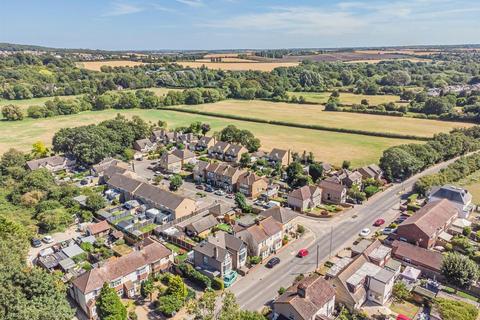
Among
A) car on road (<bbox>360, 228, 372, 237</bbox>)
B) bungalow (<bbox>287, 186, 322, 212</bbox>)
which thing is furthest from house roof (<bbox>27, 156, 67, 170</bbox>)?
car on road (<bbox>360, 228, 372, 237</bbox>)

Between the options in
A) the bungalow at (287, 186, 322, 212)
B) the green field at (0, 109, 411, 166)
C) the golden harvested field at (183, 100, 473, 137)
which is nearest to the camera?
the bungalow at (287, 186, 322, 212)

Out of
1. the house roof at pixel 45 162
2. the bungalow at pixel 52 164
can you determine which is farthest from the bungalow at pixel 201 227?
the house roof at pixel 45 162

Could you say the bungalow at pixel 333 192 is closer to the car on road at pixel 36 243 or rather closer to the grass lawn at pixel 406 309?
the grass lawn at pixel 406 309

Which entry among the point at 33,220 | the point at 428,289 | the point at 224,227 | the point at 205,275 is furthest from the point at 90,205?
the point at 428,289

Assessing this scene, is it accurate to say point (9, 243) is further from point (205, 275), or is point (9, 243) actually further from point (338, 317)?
point (338, 317)

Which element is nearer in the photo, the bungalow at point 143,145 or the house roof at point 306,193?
the house roof at point 306,193

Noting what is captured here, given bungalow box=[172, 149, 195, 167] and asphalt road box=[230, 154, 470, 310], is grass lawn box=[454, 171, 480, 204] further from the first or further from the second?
bungalow box=[172, 149, 195, 167]

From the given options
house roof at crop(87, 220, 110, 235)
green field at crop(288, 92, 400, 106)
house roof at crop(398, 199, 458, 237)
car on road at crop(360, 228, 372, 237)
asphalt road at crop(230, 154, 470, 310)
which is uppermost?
green field at crop(288, 92, 400, 106)

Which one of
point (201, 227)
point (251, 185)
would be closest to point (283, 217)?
point (201, 227)
